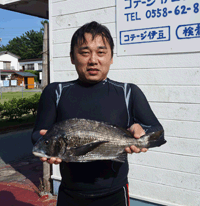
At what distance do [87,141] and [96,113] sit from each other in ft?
0.92

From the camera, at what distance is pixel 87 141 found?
1.83 metres

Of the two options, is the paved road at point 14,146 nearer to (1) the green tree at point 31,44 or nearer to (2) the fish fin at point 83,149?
(2) the fish fin at point 83,149

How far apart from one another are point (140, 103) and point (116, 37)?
88.3 inches

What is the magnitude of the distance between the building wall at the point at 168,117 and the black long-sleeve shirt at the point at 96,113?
173cm

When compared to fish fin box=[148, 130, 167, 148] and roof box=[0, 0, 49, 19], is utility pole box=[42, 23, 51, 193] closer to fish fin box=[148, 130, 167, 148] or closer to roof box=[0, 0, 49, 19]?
roof box=[0, 0, 49, 19]

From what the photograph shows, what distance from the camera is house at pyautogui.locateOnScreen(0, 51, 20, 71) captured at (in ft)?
232

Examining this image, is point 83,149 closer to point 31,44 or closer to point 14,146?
point 14,146

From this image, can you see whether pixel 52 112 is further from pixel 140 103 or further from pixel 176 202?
pixel 176 202

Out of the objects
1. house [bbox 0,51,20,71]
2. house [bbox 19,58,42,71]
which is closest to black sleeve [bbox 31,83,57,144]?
house [bbox 19,58,42,71]

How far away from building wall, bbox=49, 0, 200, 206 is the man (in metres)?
1.74

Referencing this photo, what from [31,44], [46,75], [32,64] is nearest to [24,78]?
[32,64]

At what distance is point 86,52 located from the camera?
6.60ft

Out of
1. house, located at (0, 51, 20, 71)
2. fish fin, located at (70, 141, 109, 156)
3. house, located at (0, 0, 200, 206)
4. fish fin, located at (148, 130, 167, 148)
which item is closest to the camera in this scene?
fish fin, located at (70, 141, 109, 156)

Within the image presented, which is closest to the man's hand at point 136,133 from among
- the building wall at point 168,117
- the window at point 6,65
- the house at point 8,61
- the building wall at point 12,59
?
the building wall at point 168,117
